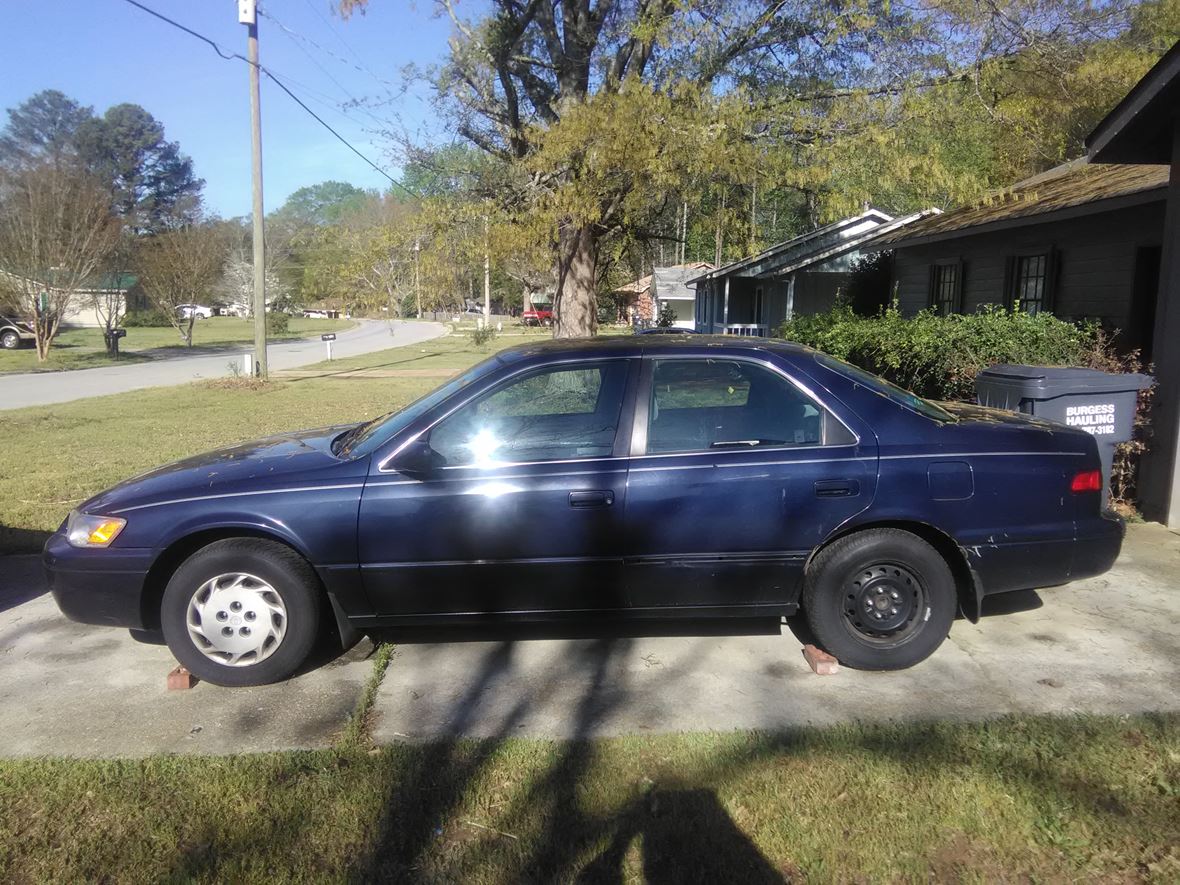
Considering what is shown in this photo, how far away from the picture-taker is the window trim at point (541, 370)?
398cm

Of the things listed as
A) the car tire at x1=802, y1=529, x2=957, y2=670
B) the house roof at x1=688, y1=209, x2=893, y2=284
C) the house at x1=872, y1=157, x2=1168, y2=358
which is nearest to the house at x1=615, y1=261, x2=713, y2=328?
the house roof at x1=688, y1=209, x2=893, y2=284

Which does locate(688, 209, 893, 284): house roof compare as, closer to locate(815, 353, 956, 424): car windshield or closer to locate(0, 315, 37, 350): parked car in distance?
locate(815, 353, 956, 424): car windshield

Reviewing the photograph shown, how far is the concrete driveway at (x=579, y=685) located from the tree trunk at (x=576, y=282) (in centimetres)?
1045

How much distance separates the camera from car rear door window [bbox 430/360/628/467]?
13.3ft

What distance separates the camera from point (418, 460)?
3973 mm

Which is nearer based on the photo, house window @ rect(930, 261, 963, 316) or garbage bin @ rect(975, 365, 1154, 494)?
garbage bin @ rect(975, 365, 1154, 494)

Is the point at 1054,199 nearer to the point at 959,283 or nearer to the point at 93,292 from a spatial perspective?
the point at 959,283

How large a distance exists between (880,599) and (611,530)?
4.27 feet

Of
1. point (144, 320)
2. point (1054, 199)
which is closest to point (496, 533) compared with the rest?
point (1054, 199)

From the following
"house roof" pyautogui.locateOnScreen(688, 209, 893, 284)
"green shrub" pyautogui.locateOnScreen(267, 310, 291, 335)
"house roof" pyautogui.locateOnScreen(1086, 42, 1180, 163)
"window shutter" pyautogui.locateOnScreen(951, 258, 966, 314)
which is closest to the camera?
"house roof" pyautogui.locateOnScreen(1086, 42, 1180, 163)

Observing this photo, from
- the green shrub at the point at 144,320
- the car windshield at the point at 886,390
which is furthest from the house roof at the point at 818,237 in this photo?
the green shrub at the point at 144,320

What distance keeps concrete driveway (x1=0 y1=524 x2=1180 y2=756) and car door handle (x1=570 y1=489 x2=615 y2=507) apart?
84cm

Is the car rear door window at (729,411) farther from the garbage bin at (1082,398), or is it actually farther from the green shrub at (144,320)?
the green shrub at (144,320)

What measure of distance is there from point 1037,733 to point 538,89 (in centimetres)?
1436
